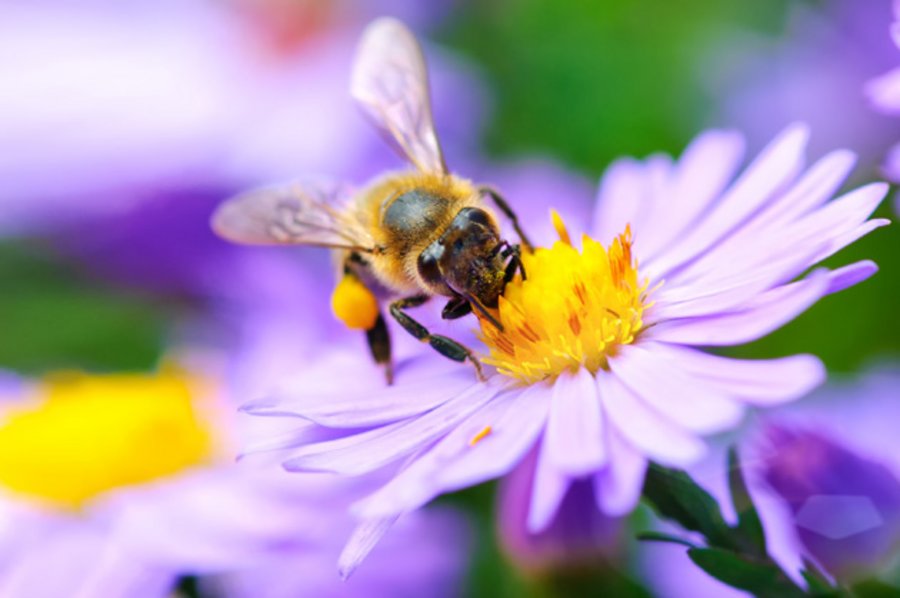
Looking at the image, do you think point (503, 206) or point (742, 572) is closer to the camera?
point (742, 572)

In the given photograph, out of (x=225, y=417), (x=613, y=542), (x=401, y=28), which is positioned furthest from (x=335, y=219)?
(x=225, y=417)

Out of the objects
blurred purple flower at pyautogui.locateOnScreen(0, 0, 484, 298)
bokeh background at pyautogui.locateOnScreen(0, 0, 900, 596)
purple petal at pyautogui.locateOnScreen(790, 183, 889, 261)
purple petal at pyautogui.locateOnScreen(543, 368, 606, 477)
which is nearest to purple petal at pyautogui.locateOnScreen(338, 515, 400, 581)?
purple petal at pyautogui.locateOnScreen(543, 368, 606, 477)

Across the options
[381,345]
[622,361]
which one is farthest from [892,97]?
[381,345]

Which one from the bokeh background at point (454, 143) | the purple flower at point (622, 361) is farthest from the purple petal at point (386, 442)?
the bokeh background at point (454, 143)

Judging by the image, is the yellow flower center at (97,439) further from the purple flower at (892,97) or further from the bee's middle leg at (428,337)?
the purple flower at (892,97)

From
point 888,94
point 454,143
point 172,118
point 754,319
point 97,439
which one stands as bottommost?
point 172,118

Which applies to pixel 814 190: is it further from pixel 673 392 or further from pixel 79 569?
pixel 79 569

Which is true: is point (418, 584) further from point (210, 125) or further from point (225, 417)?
point (210, 125)
